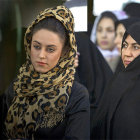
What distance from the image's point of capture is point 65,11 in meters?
1.62

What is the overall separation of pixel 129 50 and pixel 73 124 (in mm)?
717

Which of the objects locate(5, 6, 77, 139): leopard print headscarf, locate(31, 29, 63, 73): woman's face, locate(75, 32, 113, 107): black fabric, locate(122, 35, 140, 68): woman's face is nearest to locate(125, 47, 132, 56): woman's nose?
locate(122, 35, 140, 68): woman's face

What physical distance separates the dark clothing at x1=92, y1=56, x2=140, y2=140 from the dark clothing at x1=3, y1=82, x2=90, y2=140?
0.17 meters

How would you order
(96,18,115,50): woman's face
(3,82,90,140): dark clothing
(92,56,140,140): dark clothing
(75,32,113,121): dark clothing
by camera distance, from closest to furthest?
(3,82,90,140): dark clothing, (92,56,140,140): dark clothing, (75,32,113,121): dark clothing, (96,18,115,50): woman's face

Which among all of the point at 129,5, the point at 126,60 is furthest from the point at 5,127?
the point at 129,5

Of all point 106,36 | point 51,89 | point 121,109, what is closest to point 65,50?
point 51,89

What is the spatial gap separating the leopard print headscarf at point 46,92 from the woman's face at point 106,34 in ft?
1.12

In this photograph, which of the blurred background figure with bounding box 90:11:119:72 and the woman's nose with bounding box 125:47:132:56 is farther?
the blurred background figure with bounding box 90:11:119:72

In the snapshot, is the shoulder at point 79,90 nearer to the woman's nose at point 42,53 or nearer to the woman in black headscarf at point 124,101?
the woman in black headscarf at point 124,101

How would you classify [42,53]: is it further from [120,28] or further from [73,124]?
[120,28]

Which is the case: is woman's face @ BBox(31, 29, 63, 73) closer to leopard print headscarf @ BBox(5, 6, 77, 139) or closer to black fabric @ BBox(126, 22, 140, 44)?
leopard print headscarf @ BBox(5, 6, 77, 139)

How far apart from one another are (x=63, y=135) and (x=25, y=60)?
2.15ft

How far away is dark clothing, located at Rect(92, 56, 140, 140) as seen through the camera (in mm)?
1628

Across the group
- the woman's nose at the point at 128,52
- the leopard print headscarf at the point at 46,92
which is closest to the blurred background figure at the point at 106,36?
the woman's nose at the point at 128,52
